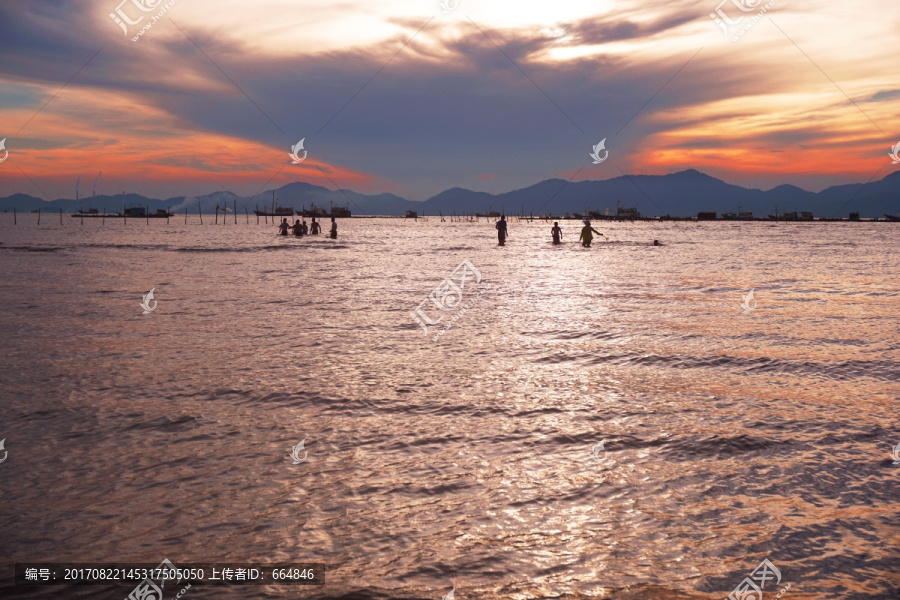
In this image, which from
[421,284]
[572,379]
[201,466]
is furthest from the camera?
[421,284]

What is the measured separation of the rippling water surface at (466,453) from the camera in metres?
4.71

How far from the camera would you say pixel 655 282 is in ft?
89.4

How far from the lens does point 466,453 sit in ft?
22.5

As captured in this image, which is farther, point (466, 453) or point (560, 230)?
point (560, 230)

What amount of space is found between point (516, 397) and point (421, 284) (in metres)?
18.2

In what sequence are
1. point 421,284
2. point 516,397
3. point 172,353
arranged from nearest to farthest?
point 516,397, point 172,353, point 421,284

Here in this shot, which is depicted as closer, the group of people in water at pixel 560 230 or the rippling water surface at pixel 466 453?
the rippling water surface at pixel 466 453

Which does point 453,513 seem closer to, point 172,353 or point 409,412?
point 409,412

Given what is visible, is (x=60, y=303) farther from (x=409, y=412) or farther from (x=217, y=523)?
(x=217, y=523)

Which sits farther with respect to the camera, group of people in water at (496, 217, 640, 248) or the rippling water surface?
group of people in water at (496, 217, 640, 248)

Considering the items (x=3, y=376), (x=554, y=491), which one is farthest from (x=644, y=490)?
(x=3, y=376)

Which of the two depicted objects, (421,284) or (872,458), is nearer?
(872,458)

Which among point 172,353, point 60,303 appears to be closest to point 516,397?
point 172,353

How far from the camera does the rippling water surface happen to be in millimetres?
4711
